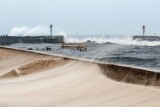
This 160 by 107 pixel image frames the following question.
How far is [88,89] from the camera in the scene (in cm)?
1023

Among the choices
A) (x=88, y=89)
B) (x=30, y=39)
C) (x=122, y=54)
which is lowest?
(x=30, y=39)

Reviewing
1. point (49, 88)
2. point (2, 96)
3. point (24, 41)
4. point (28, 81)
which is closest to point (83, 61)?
point (28, 81)

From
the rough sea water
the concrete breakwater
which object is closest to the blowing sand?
the rough sea water

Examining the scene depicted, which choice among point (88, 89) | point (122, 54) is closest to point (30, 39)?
point (122, 54)

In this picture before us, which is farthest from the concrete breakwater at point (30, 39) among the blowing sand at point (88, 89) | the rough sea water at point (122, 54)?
the blowing sand at point (88, 89)

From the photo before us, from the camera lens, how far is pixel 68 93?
10.2 m

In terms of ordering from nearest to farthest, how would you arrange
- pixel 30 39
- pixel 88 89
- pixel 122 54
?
1. pixel 88 89
2. pixel 122 54
3. pixel 30 39

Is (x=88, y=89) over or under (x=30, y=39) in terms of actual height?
over

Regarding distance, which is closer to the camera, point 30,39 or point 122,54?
point 122,54

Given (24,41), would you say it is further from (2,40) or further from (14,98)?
(14,98)

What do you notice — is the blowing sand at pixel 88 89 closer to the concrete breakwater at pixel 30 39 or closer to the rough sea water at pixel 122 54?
the rough sea water at pixel 122 54

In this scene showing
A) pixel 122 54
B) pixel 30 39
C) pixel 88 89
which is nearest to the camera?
pixel 88 89

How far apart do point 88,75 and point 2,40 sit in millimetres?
83331

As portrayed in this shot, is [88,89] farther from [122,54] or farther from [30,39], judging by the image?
[30,39]
